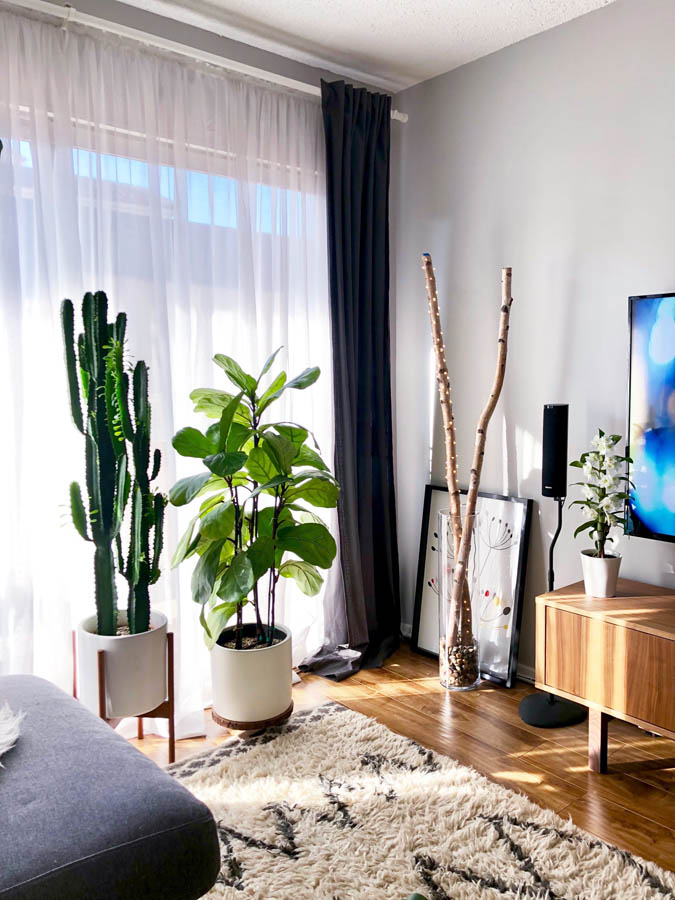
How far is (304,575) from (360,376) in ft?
3.68

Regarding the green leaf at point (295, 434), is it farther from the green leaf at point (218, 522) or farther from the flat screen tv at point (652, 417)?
the flat screen tv at point (652, 417)

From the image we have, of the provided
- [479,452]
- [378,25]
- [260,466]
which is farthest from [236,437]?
[378,25]

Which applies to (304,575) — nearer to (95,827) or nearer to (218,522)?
(218,522)

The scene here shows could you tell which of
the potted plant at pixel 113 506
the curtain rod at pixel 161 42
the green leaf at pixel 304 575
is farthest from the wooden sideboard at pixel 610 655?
the curtain rod at pixel 161 42

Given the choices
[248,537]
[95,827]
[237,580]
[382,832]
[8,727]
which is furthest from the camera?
[248,537]

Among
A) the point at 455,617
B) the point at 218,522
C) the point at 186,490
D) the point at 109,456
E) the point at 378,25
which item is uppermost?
the point at 378,25

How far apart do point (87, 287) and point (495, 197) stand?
1.76m

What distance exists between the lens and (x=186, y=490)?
7.96ft

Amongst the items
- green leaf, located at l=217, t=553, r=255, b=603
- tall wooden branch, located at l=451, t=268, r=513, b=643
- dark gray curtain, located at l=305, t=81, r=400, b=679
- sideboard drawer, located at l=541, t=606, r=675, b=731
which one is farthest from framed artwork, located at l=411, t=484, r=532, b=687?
green leaf, located at l=217, t=553, r=255, b=603

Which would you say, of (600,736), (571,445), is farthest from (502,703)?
(571,445)

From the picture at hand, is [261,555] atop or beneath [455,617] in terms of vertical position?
atop

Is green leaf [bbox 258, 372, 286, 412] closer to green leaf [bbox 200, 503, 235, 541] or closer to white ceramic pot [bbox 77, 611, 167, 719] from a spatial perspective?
green leaf [bbox 200, 503, 235, 541]

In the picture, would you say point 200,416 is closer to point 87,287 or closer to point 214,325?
point 214,325

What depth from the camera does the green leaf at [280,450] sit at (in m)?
2.53
